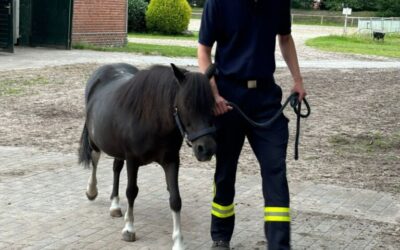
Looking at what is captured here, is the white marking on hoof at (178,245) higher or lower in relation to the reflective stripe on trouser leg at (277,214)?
lower

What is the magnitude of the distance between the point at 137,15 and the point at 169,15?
281 centimetres

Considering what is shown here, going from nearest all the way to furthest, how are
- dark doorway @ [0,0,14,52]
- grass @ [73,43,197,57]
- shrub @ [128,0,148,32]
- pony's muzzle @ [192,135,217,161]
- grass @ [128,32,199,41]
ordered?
pony's muzzle @ [192,135,217,161] < dark doorway @ [0,0,14,52] < grass @ [73,43,197,57] < grass @ [128,32,199,41] < shrub @ [128,0,148,32]

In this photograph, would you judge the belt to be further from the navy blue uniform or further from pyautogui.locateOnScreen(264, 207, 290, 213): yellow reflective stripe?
pyautogui.locateOnScreen(264, 207, 290, 213): yellow reflective stripe

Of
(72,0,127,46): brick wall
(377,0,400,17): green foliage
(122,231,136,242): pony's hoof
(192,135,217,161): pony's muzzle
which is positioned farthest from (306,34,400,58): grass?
(192,135,217,161): pony's muzzle

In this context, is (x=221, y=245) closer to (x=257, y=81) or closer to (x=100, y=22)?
(x=257, y=81)

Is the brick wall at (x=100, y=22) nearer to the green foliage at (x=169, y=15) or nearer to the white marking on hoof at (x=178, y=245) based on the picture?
the green foliage at (x=169, y=15)

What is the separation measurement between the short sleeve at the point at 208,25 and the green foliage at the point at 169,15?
34499 millimetres

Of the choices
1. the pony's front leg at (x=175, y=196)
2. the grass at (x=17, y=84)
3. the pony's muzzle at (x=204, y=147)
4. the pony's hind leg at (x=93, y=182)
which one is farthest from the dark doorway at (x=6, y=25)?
the pony's muzzle at (x=204, y=147)

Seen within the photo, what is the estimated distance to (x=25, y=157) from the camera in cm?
891

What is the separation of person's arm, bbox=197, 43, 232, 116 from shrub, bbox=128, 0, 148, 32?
36.5m

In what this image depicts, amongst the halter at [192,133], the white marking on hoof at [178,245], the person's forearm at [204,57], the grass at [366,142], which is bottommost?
the grass at [366,142]

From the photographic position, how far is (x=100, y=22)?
2750 centimetres

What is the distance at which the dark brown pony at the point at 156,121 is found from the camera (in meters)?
4.88

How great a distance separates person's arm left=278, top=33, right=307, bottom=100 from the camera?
5344mm
